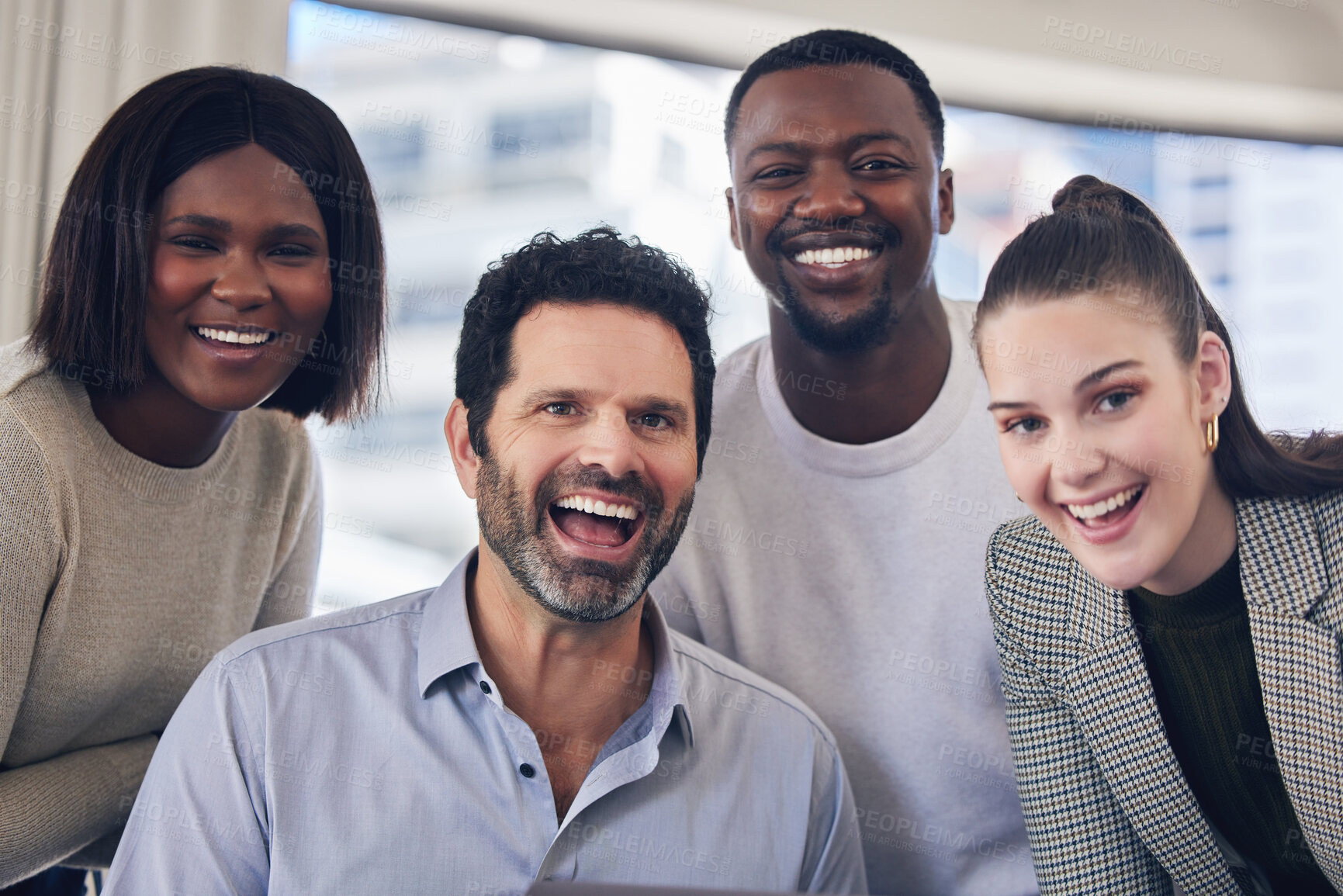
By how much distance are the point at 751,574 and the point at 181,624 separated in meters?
1.07

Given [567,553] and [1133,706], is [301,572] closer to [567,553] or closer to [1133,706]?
[567,553]

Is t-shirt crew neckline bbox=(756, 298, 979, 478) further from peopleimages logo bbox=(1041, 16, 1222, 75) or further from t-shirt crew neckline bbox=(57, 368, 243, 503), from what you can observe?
t-shirt crew neckline bbox=(57, 368, 243, 503)

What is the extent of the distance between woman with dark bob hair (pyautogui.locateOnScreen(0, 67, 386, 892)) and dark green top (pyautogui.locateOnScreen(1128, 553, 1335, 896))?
4.92ft

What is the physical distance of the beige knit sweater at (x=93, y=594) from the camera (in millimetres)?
1627

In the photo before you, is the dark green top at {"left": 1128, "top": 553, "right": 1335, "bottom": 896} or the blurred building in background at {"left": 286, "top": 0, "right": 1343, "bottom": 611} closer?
the dark green top at {"left": 1128, "top": 553, "right": 1335, "bottom": 896}

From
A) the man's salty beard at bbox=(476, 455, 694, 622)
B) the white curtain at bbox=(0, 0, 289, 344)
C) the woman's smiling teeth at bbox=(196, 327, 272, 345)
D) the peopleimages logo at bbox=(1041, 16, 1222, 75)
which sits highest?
the peopleimages logo at bbox=(1041, 16, 1222, 75)

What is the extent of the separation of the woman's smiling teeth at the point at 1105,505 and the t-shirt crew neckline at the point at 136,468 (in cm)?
149

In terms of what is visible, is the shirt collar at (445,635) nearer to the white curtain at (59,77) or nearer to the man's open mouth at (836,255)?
the man's open mouth at (836,255)

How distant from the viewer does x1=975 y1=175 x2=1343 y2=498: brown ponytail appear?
5.08 ft

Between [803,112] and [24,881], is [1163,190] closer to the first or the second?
[803,112]

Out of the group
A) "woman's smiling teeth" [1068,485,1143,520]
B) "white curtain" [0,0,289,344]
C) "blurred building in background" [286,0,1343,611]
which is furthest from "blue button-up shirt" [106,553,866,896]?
"white curtain" [0,0,289,344]

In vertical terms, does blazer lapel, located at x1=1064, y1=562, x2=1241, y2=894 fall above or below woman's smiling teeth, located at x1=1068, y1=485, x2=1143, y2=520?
below

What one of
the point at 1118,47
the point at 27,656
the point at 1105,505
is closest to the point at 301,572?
the point at 27,656

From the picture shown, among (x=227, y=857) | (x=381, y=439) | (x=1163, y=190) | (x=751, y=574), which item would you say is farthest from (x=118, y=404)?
(x=1163, y=190)
